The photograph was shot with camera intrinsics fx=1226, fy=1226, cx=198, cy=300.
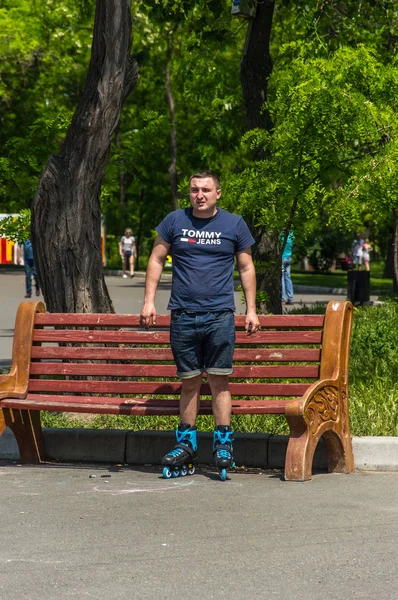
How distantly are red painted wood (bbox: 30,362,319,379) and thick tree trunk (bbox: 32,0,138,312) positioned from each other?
1.57 metres

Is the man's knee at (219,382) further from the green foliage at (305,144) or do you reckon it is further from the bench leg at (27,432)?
the green foliage at (305,144)

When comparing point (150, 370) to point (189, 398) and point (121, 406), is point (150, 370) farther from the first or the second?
point (189, 398)

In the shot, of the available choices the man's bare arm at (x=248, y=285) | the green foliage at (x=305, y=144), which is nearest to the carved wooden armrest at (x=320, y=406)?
the man's bare arm at (x=248, y=285)

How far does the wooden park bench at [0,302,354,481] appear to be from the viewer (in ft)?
25.0

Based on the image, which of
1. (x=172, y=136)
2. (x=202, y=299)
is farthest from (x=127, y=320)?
(x=172, y=136)

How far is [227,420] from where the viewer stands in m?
7.69

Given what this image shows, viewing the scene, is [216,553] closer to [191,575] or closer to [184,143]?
[191,575]

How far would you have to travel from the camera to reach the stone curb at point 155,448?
312 inches

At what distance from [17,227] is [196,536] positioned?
Answer: 9273mm

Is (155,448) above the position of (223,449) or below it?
below

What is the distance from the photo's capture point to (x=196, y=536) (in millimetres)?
5879

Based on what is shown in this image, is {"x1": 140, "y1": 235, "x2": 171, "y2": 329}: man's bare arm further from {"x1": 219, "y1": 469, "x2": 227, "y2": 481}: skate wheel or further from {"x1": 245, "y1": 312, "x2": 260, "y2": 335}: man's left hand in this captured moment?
{"x1": 219, "y1": 469, "x2": 227, "y2": 481}: skate wheel

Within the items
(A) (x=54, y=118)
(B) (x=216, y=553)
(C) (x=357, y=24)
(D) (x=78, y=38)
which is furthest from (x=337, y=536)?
(D) (x=78, y=38)

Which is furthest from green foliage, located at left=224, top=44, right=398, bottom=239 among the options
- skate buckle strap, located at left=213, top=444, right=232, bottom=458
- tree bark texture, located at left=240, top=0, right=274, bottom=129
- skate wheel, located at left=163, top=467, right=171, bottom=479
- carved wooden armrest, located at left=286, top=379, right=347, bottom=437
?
skate wheel, located at left=163, top=467, right=171, bottom=479
